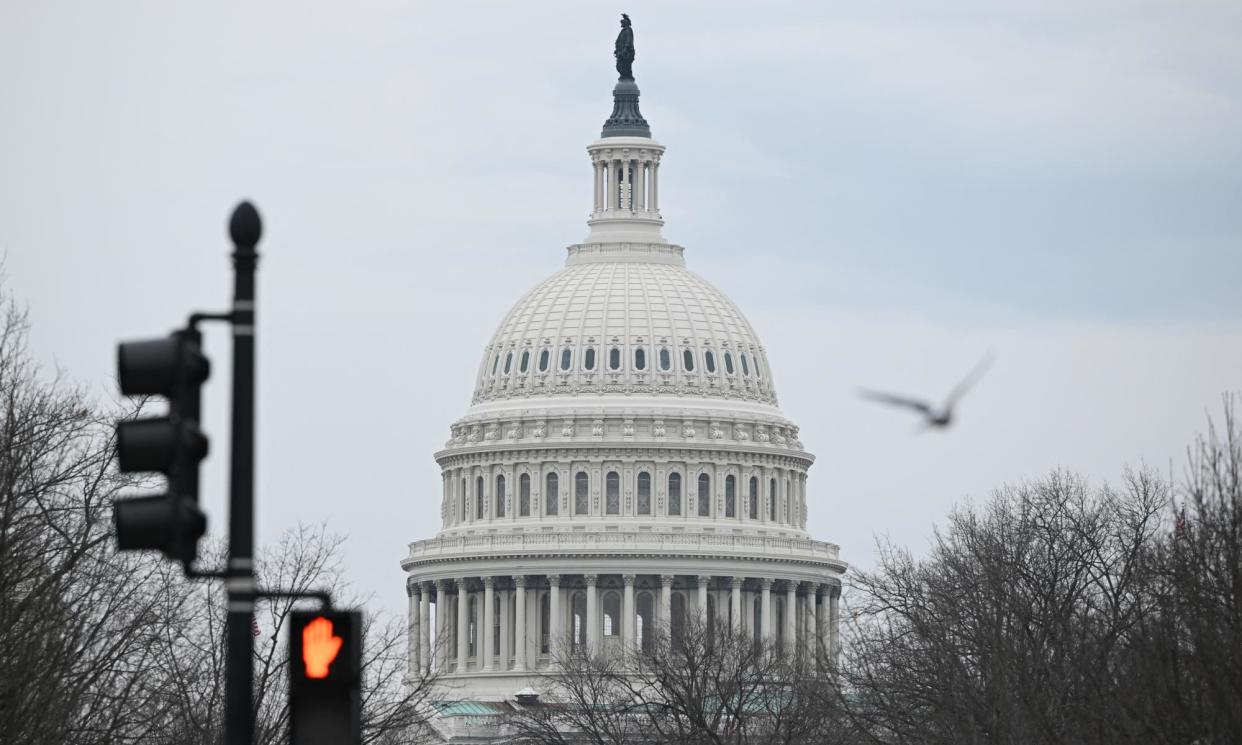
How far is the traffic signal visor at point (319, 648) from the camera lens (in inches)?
874

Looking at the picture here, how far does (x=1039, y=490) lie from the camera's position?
87.5 metres

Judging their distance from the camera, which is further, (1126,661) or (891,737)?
(891,737)

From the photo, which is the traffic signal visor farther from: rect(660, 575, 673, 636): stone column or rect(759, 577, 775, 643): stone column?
rect(759, 577, 775, 643): stone column

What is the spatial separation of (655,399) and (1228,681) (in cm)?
15151

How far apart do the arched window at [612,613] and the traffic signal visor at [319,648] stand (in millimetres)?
165261

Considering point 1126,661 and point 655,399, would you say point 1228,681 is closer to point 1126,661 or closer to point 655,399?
point 1126,661

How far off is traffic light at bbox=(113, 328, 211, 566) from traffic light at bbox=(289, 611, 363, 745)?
5.31ft

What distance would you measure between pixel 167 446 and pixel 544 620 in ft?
554

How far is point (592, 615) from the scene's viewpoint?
18625 cm

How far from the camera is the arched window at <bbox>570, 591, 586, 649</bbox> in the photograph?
188 meters

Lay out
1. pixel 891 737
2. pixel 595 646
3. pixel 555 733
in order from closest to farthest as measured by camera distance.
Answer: pixel 891 737
pixel 555 733
pixel 595 646

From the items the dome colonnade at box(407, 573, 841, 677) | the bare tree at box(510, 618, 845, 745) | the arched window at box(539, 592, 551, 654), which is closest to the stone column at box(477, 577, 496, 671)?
the dome colonnade at box(407, 573, 841, 677)

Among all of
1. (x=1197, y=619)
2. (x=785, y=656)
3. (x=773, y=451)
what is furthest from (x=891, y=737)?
(x=773, y=451)

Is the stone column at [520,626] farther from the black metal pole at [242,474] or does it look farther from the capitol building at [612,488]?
the black metal pole at [242,474]
